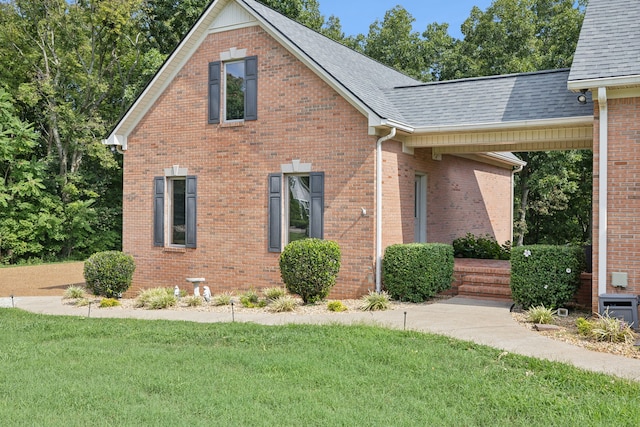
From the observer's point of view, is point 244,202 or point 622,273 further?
point 244,202

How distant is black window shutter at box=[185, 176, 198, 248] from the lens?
13.6m

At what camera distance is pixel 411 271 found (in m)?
11.1

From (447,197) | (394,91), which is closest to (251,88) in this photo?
(394,91)

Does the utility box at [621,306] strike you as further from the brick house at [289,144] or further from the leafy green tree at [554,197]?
the leafy green tree at [554,197]

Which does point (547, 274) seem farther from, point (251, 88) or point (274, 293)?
point (251, 88)

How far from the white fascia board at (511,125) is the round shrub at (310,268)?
334 cm

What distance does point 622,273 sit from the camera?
8.93m

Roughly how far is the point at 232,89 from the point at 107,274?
16.8 feet

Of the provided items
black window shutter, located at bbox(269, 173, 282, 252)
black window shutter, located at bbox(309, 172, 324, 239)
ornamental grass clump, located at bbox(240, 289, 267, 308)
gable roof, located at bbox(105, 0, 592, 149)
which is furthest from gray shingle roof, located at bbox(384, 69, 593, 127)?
ornamental grass clump, located at bbox(240, 289, 267, 308)

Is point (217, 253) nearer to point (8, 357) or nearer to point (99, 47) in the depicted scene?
point (8, 357)

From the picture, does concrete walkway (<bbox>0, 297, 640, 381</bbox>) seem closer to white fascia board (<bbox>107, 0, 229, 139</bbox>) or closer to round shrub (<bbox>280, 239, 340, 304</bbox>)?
round shrub (<bbox>280, 239, 340, 304</bbox>)

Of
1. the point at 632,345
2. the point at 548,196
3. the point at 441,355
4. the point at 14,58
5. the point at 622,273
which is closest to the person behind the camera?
the point at 441,355

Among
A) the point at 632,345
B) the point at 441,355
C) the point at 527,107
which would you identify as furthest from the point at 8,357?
the point at 527,107

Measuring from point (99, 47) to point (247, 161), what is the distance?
53.4ft
